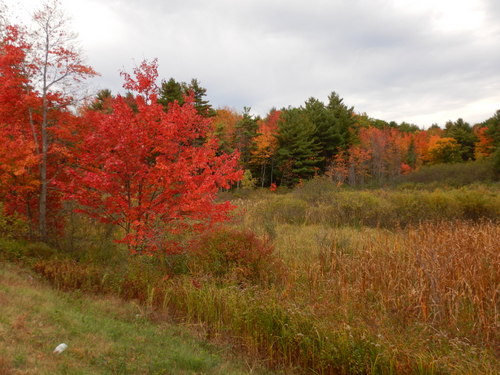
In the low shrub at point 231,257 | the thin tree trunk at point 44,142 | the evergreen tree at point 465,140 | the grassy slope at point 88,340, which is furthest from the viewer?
the evergreen tree at point 465,140

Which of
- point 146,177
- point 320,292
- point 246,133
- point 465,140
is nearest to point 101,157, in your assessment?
point 146,177

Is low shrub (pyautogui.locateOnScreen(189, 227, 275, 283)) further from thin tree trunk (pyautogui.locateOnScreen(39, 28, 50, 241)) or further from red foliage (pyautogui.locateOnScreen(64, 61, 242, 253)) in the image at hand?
thin tree trunk (pyautogui.locateOnScreen(39, 28, 50, 241))

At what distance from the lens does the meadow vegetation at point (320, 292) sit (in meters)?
4.19

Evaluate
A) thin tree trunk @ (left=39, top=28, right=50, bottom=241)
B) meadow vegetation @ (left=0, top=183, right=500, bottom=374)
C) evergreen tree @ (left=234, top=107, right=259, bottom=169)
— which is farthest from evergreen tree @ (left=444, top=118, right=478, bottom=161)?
thin tree trunk @ (left=39, top=28, right=50, bottom=241)

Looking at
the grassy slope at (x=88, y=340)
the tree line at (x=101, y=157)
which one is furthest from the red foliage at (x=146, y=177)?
the grassy slope at (x=88, y=340)

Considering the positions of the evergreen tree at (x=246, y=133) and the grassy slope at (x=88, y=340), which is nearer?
the grassy slope at (x=88, y=340)

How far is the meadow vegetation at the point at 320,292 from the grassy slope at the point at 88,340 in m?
0.61

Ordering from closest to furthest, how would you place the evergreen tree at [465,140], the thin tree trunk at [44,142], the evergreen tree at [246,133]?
the thin tree trunk at [44,142] < the evergreen tree at [246,133] < the evergreen tree at [465,140]

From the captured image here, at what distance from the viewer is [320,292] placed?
19.9ft

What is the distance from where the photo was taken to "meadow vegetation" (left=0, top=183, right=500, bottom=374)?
4191 mm

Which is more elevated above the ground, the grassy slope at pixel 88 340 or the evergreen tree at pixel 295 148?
the evergreen tree at pixel 295 148

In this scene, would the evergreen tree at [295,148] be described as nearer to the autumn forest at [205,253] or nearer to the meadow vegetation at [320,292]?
the autumn forest at [205,253]

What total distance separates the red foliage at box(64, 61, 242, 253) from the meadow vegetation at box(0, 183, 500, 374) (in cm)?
71

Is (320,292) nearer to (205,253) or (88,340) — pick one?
(205,253)
